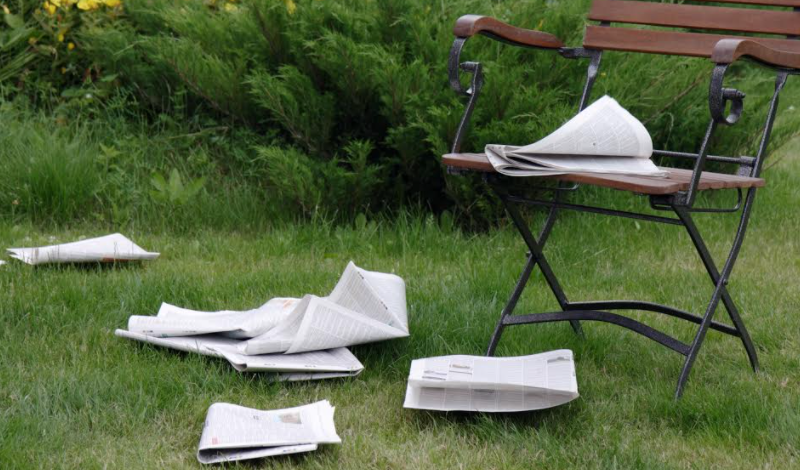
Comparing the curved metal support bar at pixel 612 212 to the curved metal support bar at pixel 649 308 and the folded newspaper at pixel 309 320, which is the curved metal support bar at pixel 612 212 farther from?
the folded newspaper at pixel 309 320

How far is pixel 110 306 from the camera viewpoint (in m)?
2.79

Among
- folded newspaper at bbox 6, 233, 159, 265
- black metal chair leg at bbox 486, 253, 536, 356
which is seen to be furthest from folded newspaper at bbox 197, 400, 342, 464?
folded newspaper at bbox 6, 233, 159, 265

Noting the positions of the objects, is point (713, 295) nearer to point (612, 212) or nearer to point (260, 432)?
point (612, 212)

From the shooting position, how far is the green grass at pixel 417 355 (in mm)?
1979

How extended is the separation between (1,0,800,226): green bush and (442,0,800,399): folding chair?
88 cm

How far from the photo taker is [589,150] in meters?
2.12

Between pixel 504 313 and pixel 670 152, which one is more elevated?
pixel 670 152

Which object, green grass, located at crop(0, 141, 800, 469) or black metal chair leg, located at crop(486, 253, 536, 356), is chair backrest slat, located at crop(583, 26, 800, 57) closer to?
black metal chair leg, located at crop(486, 253, 536, 356)

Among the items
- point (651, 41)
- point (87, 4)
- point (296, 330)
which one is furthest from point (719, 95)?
point (87, 4)

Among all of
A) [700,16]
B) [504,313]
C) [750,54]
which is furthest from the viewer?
[700,16]

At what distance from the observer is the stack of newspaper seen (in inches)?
92.6

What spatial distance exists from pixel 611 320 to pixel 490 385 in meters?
0.46

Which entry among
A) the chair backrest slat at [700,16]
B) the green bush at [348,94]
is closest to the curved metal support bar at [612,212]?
the chair backrest slat at [700,16]

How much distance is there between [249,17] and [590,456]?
9.02 ft
